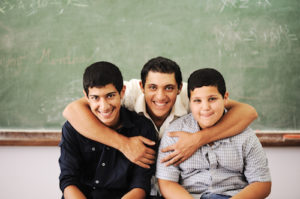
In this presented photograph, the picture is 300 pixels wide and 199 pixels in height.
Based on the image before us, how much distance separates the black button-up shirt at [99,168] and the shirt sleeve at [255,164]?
1.52 ft

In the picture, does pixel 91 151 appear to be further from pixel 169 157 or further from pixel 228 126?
pixel 228 126

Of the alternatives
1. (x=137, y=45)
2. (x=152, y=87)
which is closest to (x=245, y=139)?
(x=152, y=87)

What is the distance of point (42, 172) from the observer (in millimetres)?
2102

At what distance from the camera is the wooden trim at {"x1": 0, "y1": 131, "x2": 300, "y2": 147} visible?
6.43 ft

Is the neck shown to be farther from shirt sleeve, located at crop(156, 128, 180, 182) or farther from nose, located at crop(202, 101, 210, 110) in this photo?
nose, located at crop(202, 101, 210, 110)

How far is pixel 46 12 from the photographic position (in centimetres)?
192

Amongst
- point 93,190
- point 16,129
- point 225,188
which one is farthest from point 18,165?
point 225,188

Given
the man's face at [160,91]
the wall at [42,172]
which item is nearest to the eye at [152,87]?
the man's face at [160,91]

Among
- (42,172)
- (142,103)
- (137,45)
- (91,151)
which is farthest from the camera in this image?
(42,172)

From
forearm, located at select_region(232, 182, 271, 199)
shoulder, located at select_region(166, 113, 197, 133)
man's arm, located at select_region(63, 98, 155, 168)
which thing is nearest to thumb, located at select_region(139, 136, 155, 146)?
man's arm, located at select_region(63, 98, 155, 168)

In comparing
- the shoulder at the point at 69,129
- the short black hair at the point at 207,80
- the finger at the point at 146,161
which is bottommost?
the finger at the point at 146,161

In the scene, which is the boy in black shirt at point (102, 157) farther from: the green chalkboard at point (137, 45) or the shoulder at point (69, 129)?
the green chalkboard at point (137, 45)

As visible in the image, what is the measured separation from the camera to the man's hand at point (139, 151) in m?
1.25

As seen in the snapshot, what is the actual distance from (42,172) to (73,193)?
1.05 meters
